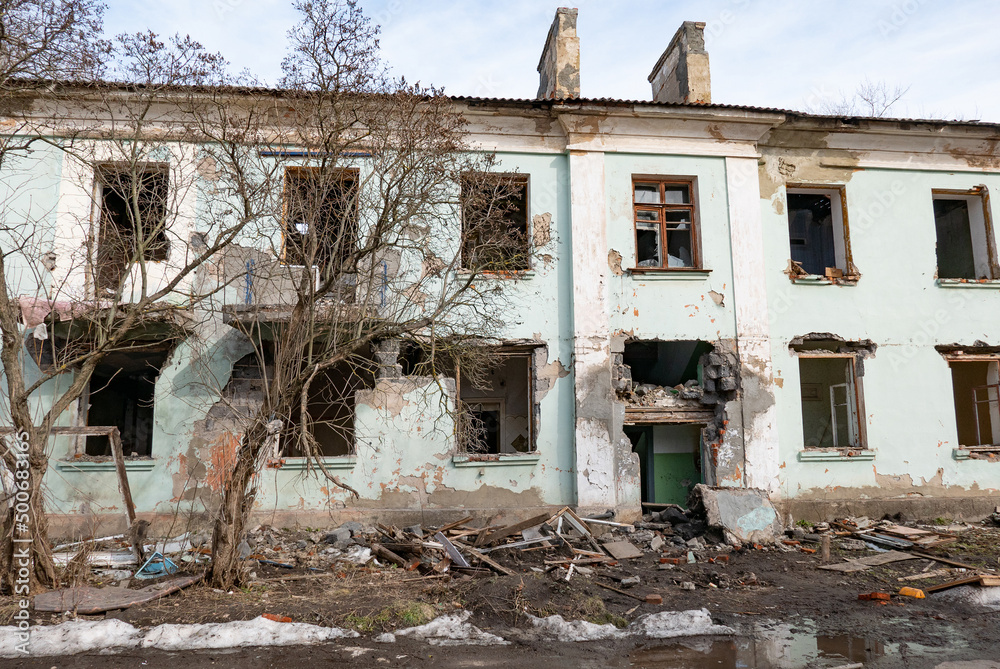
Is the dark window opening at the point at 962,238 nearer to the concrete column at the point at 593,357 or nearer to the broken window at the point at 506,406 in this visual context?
the concrete column at the point at 593,357

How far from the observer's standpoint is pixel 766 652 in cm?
545

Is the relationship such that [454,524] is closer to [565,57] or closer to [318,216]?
[318,216]

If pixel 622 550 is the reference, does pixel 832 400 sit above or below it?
above

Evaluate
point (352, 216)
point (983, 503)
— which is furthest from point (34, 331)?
point (983, 503)

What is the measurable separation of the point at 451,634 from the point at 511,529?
3.24m

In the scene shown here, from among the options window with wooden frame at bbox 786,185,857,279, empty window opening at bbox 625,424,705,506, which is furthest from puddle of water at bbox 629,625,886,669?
window with wooden frame at bbox 786,185,857,279

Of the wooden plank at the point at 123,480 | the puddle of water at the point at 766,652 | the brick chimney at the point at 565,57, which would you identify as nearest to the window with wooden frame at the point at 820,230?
the brick chimney at the point at 565,57

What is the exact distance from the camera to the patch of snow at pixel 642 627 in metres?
5.88

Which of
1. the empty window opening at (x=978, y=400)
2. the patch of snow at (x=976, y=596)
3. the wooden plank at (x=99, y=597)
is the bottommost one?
the patch of snow at (x=976, y=596)

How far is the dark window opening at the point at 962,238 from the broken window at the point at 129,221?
12.8m

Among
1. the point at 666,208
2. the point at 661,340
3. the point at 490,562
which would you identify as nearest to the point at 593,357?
the point at 661,340

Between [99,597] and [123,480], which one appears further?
[123,480]

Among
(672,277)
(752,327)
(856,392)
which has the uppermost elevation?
(672,277)

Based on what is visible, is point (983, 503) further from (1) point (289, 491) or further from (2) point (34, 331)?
(2) point (34, 331)
